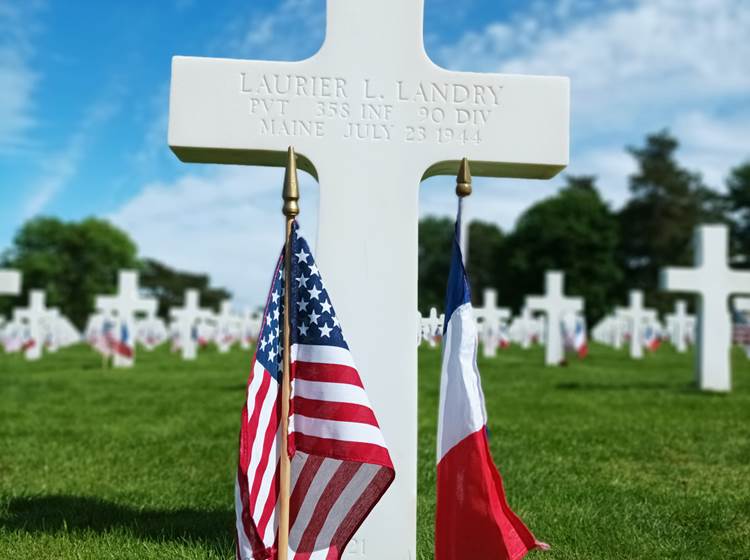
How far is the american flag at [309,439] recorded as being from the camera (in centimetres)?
318

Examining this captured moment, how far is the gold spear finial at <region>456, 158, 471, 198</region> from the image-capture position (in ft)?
12.2

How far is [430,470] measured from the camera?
6285 mm

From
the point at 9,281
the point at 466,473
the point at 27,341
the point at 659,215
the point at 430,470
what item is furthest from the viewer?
the point at 659,215

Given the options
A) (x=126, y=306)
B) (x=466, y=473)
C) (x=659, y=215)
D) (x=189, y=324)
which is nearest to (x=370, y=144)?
(x=466, y=473)

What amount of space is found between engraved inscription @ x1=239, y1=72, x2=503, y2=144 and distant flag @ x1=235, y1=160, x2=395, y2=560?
77 centimetres

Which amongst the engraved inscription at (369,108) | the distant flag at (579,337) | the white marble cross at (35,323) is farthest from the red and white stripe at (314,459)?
the white marble cross at (35,323)

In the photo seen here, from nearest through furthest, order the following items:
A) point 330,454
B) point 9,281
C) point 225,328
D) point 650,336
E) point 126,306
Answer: point 330,454 < point 9,281 < point 126,306 < point 650,336 < point 225,328

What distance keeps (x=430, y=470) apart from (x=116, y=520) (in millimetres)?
2520

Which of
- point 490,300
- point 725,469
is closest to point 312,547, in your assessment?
point 725,469

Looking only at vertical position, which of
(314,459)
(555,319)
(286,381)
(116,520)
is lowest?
(116,520)

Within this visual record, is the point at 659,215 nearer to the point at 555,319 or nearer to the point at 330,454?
the point at 555,319

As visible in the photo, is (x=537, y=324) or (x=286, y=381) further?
(x=537, y=324)

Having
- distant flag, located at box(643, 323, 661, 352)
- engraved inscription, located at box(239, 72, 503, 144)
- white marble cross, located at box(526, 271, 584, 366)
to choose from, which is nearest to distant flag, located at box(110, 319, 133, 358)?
white marble cross, located at box(526, 271, 584, 366)

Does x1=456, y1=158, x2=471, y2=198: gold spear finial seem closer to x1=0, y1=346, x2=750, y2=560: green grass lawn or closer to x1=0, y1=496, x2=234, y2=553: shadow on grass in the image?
x1=0, y1=346, x2=750, y2=560: green grass lawn
